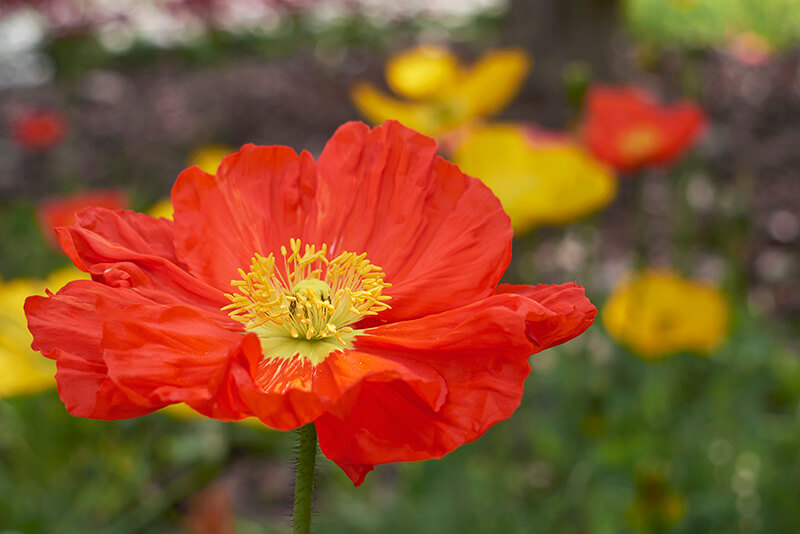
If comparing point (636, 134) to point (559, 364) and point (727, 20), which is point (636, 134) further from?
point (727, 20)

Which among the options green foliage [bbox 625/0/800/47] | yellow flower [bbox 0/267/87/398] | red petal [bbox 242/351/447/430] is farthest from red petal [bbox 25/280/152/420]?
green foliage [bbox 625/0/800/47]

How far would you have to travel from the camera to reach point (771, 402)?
3002mm

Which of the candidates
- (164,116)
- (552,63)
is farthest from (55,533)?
(164,116)

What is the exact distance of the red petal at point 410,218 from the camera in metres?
0.78

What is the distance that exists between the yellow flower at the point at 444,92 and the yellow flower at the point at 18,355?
3.18ft

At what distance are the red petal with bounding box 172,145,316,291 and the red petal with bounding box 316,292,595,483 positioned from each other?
0.71 ft

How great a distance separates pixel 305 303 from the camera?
31.6 inches

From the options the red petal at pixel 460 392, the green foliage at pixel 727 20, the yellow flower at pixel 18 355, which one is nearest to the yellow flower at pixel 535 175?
the yellow flower at pixel 18 355

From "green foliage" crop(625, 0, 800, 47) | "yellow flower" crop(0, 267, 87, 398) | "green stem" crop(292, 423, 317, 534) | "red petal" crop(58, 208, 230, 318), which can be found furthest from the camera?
"green foliage" crop(625, 0, 800, 47)

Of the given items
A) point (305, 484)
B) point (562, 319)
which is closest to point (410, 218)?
point (562, 319)

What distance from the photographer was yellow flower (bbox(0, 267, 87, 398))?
154cm

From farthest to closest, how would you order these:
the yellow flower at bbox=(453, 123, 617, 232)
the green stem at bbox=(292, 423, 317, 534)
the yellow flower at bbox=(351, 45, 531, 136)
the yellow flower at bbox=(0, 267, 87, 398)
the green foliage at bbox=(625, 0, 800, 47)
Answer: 1. the green foliage at bbox=(625, 0, 800, 47)
2. the yellow flower at bbox=(351, 45, 531, 136)
3. the yellow flower at bbox=(453, 123, 617, 232)
4. the yellow flower at bbox=(0, 267, 87, 398)
5. the green stem at bbox=(292, 423, 317, 534)

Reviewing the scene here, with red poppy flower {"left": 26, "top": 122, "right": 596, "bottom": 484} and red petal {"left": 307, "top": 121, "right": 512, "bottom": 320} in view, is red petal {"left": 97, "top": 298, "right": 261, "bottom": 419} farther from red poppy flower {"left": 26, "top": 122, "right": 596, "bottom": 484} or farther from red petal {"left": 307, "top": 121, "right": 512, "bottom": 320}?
red petal {"left": 307, "top": 121, "right": 512, "bottom": 320}

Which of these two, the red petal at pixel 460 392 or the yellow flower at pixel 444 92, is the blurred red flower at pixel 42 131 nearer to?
the yellow flower at pixel 444 92
